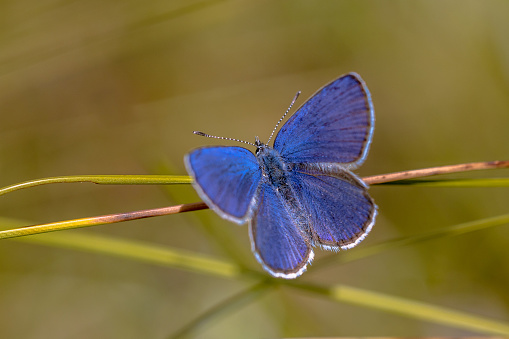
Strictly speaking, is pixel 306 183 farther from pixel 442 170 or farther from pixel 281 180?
pixel 442 170

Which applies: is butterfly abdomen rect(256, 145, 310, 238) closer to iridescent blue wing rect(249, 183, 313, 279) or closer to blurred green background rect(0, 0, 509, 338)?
iridescent blue wing rect(249, 183, 313, 279)

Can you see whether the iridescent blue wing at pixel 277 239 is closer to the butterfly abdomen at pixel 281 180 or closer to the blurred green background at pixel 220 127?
the butterfly abdomen at pixel 281 180

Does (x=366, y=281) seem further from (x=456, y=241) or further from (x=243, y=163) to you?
(x=243, y=163)

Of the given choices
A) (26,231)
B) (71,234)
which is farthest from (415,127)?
(26,231)

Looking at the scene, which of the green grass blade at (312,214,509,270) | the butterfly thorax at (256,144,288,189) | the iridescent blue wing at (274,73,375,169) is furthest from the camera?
the butterfly thorax at (256,144,288,189)

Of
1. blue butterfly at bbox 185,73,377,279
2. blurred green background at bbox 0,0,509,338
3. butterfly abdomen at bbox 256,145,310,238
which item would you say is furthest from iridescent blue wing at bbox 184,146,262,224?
blurred green background at bbox 0,0,509,338

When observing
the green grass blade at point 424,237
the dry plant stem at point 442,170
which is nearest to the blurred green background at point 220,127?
the green grass blade at point 424,237
